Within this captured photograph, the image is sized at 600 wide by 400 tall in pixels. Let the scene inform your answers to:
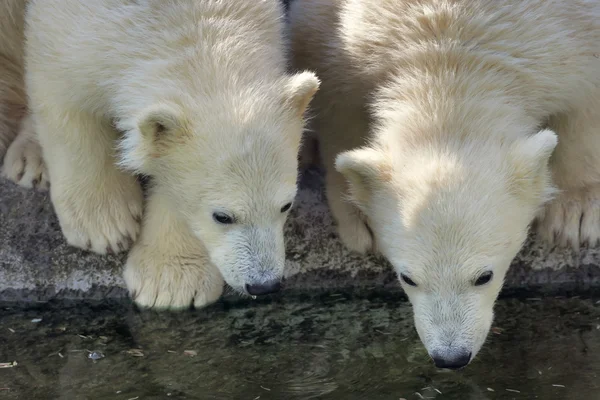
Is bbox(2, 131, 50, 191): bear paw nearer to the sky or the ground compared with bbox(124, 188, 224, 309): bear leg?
nearer to the sky

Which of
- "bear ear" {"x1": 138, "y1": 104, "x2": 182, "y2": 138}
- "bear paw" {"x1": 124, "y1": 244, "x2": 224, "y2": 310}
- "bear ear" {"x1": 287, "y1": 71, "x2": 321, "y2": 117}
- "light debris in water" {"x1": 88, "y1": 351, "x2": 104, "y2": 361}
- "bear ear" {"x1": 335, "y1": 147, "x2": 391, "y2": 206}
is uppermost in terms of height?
"bear ear" {"x1": 287, "y1": 71, "x2": 321, "y2": 117}

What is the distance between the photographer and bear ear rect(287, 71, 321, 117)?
13.9ft

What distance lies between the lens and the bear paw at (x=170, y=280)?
482cm

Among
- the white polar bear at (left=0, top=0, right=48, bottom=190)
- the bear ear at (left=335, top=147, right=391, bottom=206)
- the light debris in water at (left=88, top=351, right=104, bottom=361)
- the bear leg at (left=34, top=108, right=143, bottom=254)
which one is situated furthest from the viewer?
the white polar bear at (left=0, top=0, right=48, bottom=190)

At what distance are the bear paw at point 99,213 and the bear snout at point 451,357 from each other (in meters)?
1.82

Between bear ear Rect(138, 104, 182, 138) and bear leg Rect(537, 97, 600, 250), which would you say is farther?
bear leg Rect(537, 97, 600, 250)

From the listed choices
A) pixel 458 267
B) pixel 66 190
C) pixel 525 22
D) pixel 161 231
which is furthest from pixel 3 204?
pixel 525 22

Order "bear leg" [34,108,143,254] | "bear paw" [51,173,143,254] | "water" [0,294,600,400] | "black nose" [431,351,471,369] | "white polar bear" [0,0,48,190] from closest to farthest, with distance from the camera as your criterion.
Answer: "black nose" [431,351,471,369]
"water" [0,294,600,400]
"bear leg" [34,108,143,254]
"bear paw" [51,173,143,254]
"white polar bear" [0,0,48,190]

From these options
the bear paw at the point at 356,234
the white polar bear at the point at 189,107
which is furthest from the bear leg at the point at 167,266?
the bear paw at the point at 356,234

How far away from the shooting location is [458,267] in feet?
13.1

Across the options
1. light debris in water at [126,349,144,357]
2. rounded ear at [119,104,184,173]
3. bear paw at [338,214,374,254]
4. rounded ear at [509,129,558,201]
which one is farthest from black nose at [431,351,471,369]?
rounded ear at [119,104,184,173]

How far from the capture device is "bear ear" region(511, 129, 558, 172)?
162 inches

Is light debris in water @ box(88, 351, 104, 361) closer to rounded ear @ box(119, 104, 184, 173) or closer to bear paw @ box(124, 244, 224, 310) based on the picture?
bear paw @ box(124, 244, 224, 310)

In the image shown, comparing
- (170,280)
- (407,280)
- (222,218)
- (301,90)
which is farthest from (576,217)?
(170,280)
